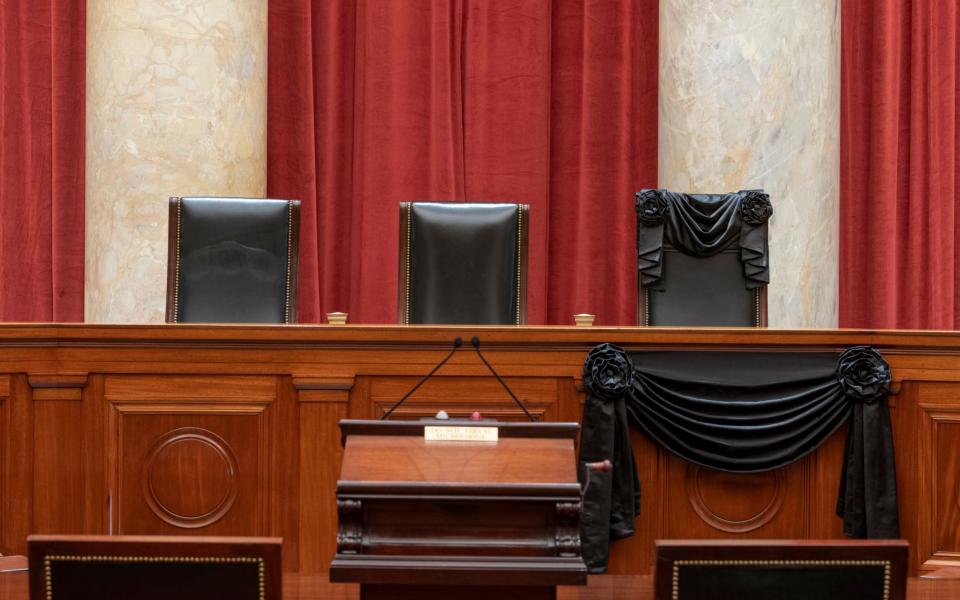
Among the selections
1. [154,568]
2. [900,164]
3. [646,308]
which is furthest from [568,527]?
[900,164]

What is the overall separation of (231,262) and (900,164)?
3.73m

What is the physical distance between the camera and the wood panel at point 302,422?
3.12m

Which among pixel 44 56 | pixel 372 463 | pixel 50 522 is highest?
pixel 44 56

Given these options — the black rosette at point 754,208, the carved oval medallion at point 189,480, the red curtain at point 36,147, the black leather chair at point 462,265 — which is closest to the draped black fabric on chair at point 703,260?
the black rosette at point 754,208

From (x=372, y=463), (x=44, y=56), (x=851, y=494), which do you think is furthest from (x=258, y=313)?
(x=44, y=56)

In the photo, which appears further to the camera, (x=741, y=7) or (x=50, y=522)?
(x=741, y=7)

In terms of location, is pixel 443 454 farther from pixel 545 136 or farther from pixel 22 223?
pixel 22 223

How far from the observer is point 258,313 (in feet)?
13.2

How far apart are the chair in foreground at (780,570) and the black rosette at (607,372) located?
134 centimetres

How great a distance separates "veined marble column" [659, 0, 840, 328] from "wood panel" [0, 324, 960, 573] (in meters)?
2.31

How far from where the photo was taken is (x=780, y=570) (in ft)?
5.93

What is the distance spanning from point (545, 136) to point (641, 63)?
2.27 feet

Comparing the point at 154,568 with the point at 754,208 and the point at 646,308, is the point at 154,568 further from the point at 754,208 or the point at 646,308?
the point at 754,208

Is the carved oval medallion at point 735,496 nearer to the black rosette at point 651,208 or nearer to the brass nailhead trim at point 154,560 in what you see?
the black rosette at point 651,208
